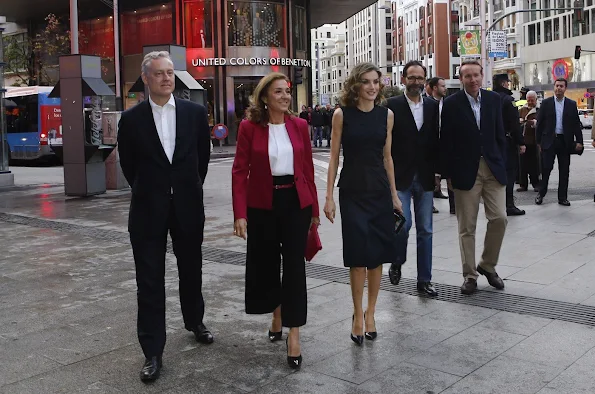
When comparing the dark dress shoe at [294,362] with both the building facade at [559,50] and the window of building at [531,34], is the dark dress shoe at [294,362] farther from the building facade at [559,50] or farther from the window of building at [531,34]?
the window of building at [531,34]

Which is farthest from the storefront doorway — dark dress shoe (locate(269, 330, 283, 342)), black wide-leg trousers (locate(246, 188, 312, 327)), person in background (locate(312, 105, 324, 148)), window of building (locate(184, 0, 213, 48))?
black wide-leg trousers (locate(246, 188, 312, 327))

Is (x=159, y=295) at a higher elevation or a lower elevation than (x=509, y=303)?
higher

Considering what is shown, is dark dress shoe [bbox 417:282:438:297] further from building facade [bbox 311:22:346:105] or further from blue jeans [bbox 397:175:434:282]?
building facade [bbox 311:22:346:105]

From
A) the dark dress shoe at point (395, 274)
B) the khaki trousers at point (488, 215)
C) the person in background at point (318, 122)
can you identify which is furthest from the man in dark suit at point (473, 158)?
the person in background at point (318, 122)

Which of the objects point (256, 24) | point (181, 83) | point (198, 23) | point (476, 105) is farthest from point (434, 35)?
point (476, 105)

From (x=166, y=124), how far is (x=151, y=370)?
1.51 meters

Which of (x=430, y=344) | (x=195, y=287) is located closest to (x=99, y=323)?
(x=195, y=287)

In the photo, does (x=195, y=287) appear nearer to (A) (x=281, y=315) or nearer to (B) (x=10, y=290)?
(A) (x=281, y=315)

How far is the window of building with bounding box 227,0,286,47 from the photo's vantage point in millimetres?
37375

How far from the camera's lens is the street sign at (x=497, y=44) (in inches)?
1377

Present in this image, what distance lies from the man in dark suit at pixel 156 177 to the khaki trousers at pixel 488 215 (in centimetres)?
272

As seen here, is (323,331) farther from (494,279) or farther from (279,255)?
(494,279)

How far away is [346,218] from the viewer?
17.0 feet

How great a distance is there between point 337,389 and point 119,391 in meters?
1.24
